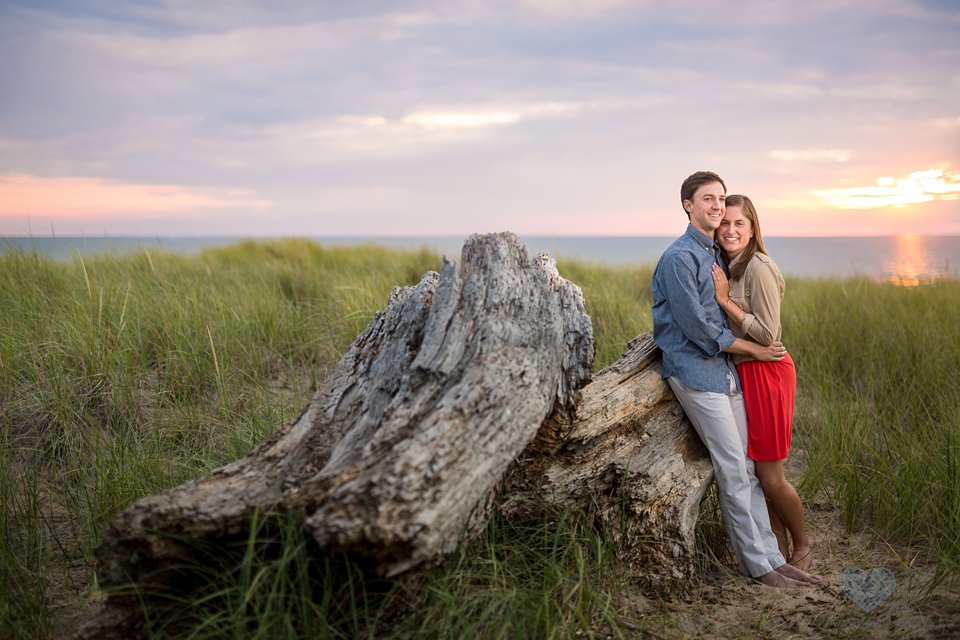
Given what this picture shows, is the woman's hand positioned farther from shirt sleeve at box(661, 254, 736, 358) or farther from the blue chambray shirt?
shirt sleeve at box(661, 254, 736, 358)

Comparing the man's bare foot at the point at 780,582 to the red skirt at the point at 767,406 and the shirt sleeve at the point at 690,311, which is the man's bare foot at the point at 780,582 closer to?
the red skirt at the point at 767,406

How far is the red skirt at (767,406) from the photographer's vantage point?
3.94 m

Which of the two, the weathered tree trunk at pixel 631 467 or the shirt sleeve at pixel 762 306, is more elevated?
the shirt sleeve at pixel 762 306

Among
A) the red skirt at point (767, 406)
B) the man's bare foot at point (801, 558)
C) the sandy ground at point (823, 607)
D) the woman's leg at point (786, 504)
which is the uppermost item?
the red skirt at point (767, 406)

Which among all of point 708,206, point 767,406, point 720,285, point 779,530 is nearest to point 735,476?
point 767,406

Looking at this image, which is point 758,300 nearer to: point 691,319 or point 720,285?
point 720,285

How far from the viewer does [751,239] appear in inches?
162

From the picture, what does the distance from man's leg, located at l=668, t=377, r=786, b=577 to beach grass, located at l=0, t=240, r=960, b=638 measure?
32.6 inches

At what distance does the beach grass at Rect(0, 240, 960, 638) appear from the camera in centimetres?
279

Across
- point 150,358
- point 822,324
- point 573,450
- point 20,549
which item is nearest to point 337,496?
point 573,450

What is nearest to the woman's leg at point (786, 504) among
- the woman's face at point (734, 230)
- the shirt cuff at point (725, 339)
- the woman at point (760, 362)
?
the woman at point (760, 362)

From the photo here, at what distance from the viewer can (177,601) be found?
277 cm

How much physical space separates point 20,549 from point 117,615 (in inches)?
63.4

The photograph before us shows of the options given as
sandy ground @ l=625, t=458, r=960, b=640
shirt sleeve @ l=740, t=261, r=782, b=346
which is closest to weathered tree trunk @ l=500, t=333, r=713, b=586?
sandy ground @ l=625, t=458, r=960, b=640
